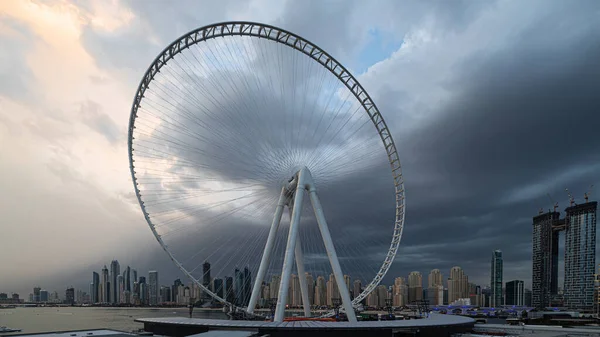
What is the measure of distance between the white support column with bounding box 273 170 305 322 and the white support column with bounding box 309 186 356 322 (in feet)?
6.30

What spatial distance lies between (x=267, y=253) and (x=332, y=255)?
717 cm

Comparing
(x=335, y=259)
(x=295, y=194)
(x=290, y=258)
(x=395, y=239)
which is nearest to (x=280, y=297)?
(x=290, y=258)

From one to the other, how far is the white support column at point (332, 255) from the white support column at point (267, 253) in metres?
3.71

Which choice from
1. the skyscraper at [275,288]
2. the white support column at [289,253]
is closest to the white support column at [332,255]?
the white support column at [289,253]

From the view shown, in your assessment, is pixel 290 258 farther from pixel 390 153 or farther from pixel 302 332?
pixel 390 153

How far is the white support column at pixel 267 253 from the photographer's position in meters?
48.7

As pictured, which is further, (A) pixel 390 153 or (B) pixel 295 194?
(A) pixel 390 153

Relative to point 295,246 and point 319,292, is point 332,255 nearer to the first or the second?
point 295,246

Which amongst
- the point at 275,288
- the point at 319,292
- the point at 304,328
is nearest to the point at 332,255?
the point at 304,328

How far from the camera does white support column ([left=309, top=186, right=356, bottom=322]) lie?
1826 inches

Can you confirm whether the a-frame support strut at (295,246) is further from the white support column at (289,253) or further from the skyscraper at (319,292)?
the skyscraper at (319,292)

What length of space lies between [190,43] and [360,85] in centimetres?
2125

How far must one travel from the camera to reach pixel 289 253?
45.7 meters

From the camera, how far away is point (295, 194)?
5016 cm
